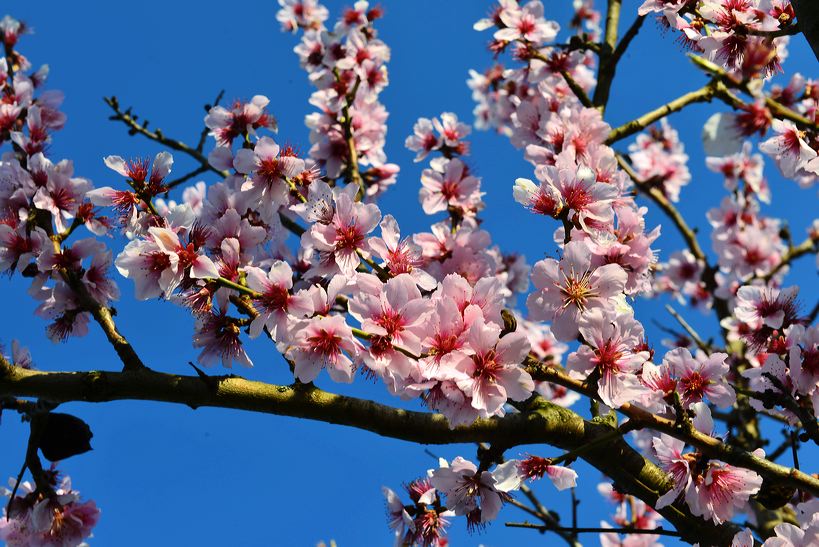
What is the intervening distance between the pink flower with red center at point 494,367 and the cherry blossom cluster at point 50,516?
2.03m

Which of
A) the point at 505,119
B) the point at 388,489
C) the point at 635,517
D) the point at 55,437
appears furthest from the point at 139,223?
the point at 635,517

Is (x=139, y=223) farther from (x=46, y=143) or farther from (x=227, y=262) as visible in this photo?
(x=46, y=143)

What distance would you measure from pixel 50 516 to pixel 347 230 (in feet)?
5.98

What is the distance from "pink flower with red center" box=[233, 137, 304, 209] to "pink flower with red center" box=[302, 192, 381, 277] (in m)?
0.40

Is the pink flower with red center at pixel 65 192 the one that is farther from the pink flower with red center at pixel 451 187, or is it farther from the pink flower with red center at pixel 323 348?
the pink flower with red center at pixel 451 187

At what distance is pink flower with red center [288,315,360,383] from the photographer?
1828mm

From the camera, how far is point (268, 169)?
8.34 ft

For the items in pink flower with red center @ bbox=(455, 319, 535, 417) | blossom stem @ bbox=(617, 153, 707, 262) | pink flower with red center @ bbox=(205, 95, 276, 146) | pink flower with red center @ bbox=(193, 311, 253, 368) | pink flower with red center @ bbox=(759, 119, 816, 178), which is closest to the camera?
pink flower with red center @ bbox=(455, 319, 535, 417)

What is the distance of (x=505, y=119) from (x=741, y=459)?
3.83m

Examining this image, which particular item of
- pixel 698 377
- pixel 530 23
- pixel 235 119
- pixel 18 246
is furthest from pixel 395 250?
pixel 530 23

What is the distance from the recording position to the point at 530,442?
2260 millimetres

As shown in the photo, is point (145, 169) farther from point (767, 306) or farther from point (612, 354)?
point (767, 306)

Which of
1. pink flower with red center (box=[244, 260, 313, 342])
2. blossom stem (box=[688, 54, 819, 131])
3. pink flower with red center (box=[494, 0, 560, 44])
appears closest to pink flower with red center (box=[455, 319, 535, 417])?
pink flower with red center (box=[244, 260, 313, 342])

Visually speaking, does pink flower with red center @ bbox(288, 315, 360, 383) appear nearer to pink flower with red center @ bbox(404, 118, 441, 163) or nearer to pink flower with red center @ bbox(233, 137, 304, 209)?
pink flower with red center @ bbox(233, 137, 304, 209)
